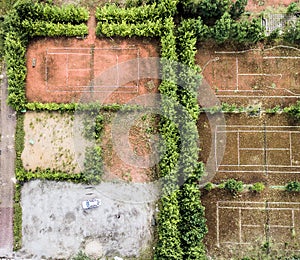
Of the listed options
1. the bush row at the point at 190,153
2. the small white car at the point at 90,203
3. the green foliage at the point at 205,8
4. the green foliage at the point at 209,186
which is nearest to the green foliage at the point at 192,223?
the bush row at the point at 190,153

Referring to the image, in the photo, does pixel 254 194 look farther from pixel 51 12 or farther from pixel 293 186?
pixel 51 12

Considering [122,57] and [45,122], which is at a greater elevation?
[122,57]

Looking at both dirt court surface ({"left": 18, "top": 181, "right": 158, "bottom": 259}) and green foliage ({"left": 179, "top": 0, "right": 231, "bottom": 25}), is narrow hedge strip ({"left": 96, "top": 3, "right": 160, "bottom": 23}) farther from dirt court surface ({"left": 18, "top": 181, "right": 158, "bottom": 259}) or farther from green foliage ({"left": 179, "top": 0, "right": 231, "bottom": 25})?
dirt court surface ({"left": 18, "top": 181, "right": 158, "bottom": 259})

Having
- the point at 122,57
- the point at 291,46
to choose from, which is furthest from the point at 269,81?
the point at 122,57

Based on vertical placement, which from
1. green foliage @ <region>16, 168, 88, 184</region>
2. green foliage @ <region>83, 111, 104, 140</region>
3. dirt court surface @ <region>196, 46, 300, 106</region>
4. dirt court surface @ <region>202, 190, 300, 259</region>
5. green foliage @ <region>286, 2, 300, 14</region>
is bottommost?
dirt court surface @ <region>202, 190, 300, 259</region>

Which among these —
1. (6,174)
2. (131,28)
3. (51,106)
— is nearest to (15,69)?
(51,106)

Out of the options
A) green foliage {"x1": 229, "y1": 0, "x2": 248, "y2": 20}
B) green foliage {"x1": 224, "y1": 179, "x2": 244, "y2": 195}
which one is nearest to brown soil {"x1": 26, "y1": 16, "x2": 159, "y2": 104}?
green foliage {"x1": 229, "y1": 0, "x2": 248, "y2": 20}

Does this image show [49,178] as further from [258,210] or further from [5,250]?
[258,210]
